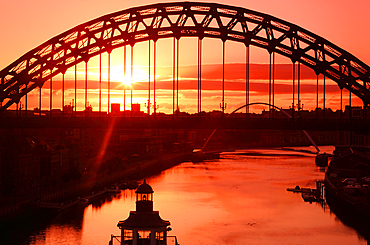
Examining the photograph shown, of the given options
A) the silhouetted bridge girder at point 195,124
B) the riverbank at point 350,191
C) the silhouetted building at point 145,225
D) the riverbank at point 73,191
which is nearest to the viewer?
the silhouetted building at point 145,225

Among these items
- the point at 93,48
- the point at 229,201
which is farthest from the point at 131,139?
the point at 93,48

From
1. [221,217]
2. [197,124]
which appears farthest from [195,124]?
[221,217]

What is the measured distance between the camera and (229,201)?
6856cm

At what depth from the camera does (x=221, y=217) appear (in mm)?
57750

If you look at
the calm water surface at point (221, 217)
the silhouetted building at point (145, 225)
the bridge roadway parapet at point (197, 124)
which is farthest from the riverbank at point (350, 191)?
the silhouetted building at point (145, 225)

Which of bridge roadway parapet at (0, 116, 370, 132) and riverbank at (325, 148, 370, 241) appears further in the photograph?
riverbank at (325, 148, 370, 241)

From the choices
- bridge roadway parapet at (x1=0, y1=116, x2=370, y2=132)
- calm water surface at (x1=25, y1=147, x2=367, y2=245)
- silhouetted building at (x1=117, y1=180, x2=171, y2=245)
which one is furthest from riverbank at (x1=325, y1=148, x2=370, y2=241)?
silhouetted building at (x1=117, y1=180, x2=171, y2=245)

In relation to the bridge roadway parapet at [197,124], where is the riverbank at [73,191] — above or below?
below

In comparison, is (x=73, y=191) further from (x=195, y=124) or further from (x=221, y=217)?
(x=195, y=124)

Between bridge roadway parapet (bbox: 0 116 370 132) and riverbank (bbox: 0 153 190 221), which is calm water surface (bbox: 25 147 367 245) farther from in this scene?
bridge roadway parapet (bbox: 0 116 370 132)

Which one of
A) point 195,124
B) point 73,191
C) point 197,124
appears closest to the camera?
point 197,124

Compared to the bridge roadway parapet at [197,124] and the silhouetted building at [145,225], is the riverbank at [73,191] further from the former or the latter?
the silhouetted building at [145,225]

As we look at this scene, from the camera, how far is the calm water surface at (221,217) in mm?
48188

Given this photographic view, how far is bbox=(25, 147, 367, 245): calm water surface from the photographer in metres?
48.2
